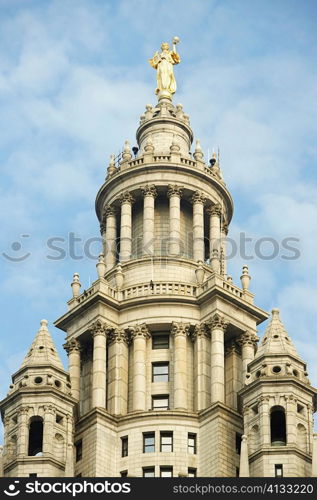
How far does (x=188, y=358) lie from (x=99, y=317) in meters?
7.54

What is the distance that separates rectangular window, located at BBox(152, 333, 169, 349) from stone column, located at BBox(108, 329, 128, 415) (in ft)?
7.27

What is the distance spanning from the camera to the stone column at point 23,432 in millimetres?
138325

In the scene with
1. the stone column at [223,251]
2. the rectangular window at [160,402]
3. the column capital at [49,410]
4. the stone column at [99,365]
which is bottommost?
the column capital at [49,410]

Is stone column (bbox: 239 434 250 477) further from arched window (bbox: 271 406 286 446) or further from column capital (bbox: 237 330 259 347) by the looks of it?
column capital (bbox: 237 330 259 347)

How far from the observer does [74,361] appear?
150500 mm

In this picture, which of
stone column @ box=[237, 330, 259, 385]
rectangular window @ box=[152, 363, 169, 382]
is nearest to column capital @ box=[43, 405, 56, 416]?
rectangular window @ box=[152, 363, 169, 382]

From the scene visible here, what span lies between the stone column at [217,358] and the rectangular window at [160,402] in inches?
147

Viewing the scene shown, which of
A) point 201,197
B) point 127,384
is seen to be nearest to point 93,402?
point 127,384

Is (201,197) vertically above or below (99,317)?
above

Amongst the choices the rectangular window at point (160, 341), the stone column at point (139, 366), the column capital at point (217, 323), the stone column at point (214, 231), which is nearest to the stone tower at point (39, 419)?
the stone column at point (139, 366)

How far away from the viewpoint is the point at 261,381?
139750 millimetres

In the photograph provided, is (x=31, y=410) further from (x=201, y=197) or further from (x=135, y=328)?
(x=201, y=197)

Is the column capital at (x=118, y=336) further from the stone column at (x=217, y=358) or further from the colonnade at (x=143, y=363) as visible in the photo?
the stone column at (x=217, y=358)
